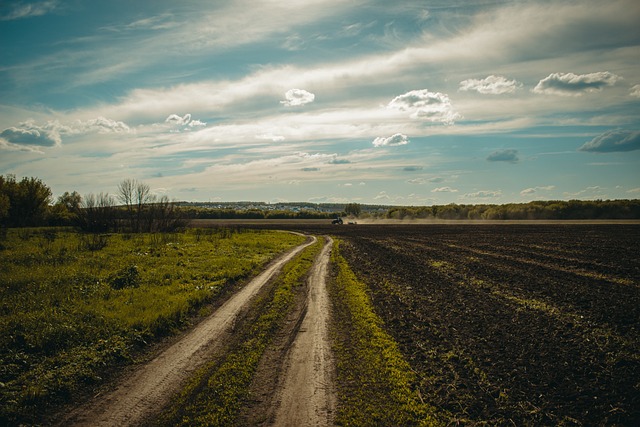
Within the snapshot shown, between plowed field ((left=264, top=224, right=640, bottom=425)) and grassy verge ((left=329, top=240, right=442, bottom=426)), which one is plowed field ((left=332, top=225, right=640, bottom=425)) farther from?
grassy verge ((left=329, top=240, right=442, bottom=426))

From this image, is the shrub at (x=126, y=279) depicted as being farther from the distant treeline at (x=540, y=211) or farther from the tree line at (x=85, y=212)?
the distant treeline at (x=540, y=211)

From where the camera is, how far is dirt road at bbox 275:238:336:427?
642 cm

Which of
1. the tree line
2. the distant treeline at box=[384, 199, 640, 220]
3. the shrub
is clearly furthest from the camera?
the distant treeline at box=[384, 199, 640, 220]

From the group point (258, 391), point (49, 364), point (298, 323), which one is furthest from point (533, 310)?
point (49, 364)

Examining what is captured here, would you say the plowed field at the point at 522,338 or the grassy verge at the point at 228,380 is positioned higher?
the grassy verge at the point at 228,380

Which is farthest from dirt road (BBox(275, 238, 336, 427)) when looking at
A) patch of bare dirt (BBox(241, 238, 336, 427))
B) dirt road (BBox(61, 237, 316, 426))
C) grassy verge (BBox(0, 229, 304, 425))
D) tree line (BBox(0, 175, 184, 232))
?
tree line (BBox(0, 175, 184, 232))

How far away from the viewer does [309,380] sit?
7.86 m

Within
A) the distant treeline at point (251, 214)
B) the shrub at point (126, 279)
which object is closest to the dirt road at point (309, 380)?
the shrub at point (126, 279)

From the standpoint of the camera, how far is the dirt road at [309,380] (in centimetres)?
642

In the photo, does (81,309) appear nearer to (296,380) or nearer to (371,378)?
(296,380)

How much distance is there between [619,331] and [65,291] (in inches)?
777

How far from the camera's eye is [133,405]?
6.97 m

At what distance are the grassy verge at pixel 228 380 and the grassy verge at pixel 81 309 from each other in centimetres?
241

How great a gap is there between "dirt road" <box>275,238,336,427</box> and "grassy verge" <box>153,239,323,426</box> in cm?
81
